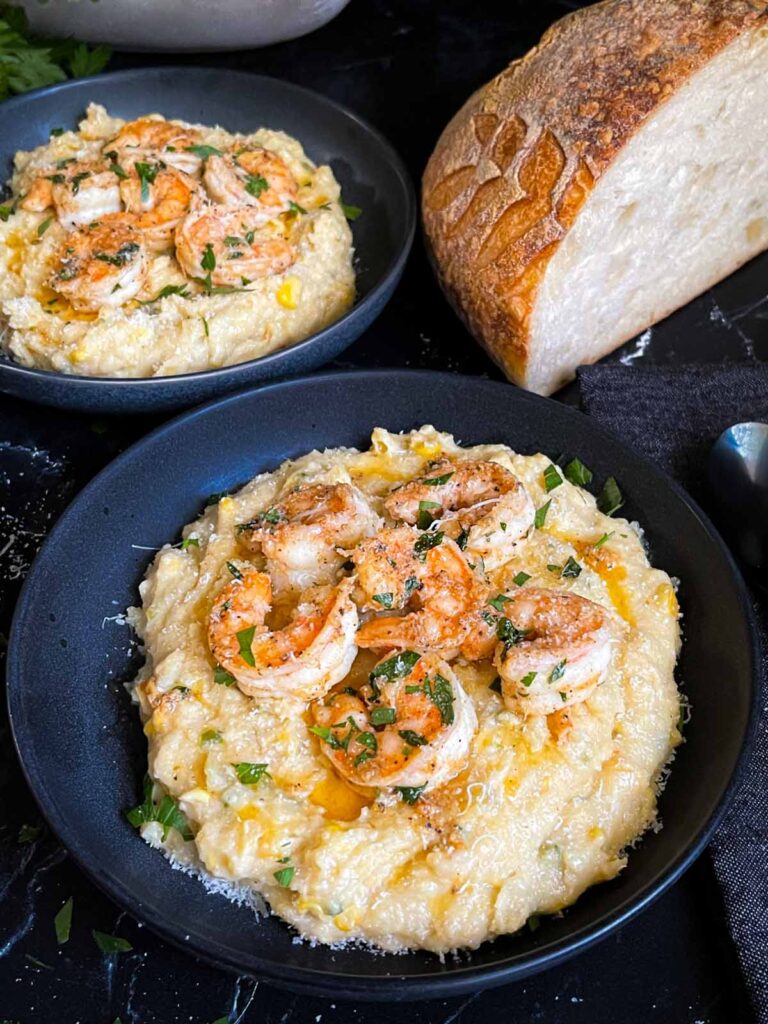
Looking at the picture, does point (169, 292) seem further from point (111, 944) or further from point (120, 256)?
point (111, 944)

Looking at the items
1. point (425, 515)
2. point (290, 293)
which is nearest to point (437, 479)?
point (425, 515)

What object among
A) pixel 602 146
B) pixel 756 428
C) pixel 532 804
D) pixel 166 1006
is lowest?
pixel 166 1006

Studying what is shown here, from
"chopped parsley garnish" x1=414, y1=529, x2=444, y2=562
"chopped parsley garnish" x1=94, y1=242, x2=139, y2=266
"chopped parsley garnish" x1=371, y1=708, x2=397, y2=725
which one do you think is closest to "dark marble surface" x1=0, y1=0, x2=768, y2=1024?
"chopped parsley garnish" x1=94, y1=242, x2=139, y2=266

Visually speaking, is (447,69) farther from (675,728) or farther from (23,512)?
(675,728)

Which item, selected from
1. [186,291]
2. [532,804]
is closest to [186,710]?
[532,804]

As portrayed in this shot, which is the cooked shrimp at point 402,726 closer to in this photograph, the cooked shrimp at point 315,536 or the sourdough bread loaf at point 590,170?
the cooked shrimp at point 315,536
